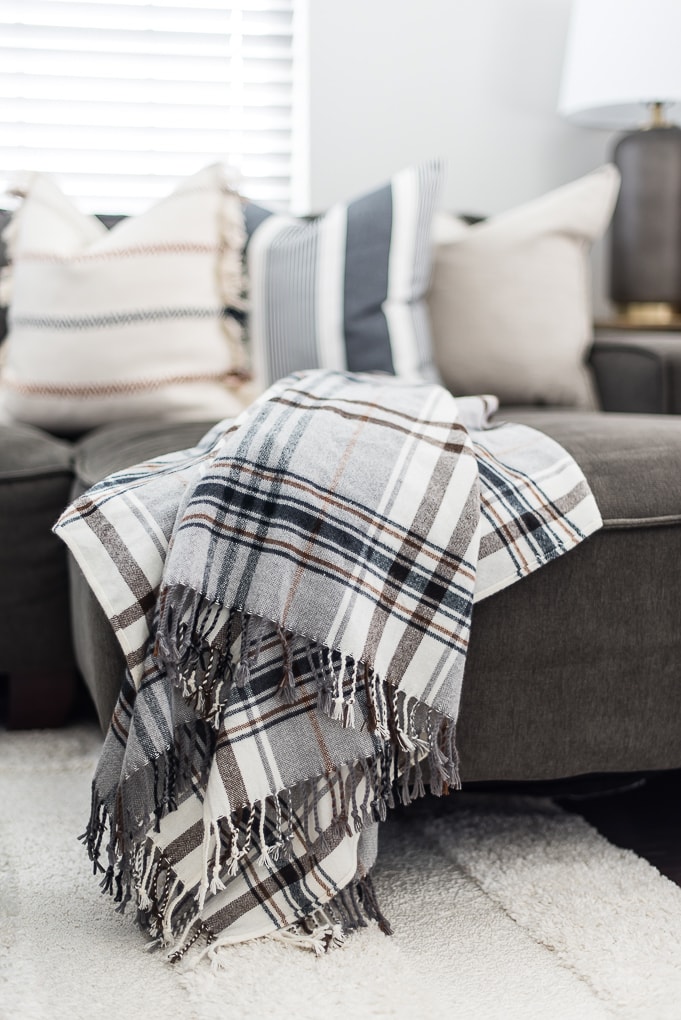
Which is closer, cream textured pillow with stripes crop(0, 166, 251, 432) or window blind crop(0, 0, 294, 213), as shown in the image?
cream textured pillow with stripes crop(0, 166, 251, 432)

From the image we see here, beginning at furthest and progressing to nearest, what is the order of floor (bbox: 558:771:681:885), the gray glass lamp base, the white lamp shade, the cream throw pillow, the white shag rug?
the gray glass lamp base < the white lamp shade < the cream throw pillow < floor (bbox: 558:771:681:885) < the white shag rug

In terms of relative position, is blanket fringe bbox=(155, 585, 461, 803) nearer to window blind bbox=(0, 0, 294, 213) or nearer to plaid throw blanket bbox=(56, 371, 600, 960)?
plaid throw blanket bbox=(56, 371, 600, 960)

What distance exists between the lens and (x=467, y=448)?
1.01 meters

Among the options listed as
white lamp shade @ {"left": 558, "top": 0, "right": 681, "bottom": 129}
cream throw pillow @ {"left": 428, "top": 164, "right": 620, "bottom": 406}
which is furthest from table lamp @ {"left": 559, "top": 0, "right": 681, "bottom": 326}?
cream throw pillow @ {"left": 428, "top": 164, "right": 620, "bottom": 406}

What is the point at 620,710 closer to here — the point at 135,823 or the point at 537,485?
the point at 537,485

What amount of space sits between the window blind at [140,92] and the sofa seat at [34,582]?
39.9 inches

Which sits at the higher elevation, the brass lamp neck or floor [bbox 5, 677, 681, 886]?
the brass lamp neck

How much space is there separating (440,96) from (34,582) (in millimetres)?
1483

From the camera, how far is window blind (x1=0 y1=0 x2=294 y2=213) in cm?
219

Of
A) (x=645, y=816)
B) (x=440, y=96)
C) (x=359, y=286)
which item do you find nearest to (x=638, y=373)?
(x=359, y=286)

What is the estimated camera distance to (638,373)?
1.68 meters

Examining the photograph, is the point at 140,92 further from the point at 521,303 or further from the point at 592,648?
the point at 592,648

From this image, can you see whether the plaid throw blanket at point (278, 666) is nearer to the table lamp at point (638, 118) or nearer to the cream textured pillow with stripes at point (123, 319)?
the cream textured pillow with stripes at point (123, 319)

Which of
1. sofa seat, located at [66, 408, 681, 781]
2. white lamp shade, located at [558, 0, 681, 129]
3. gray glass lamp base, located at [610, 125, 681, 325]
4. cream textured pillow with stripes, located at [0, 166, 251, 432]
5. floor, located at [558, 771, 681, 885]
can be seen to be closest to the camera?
sofa seat, located at [66, 408, 681, 781]
